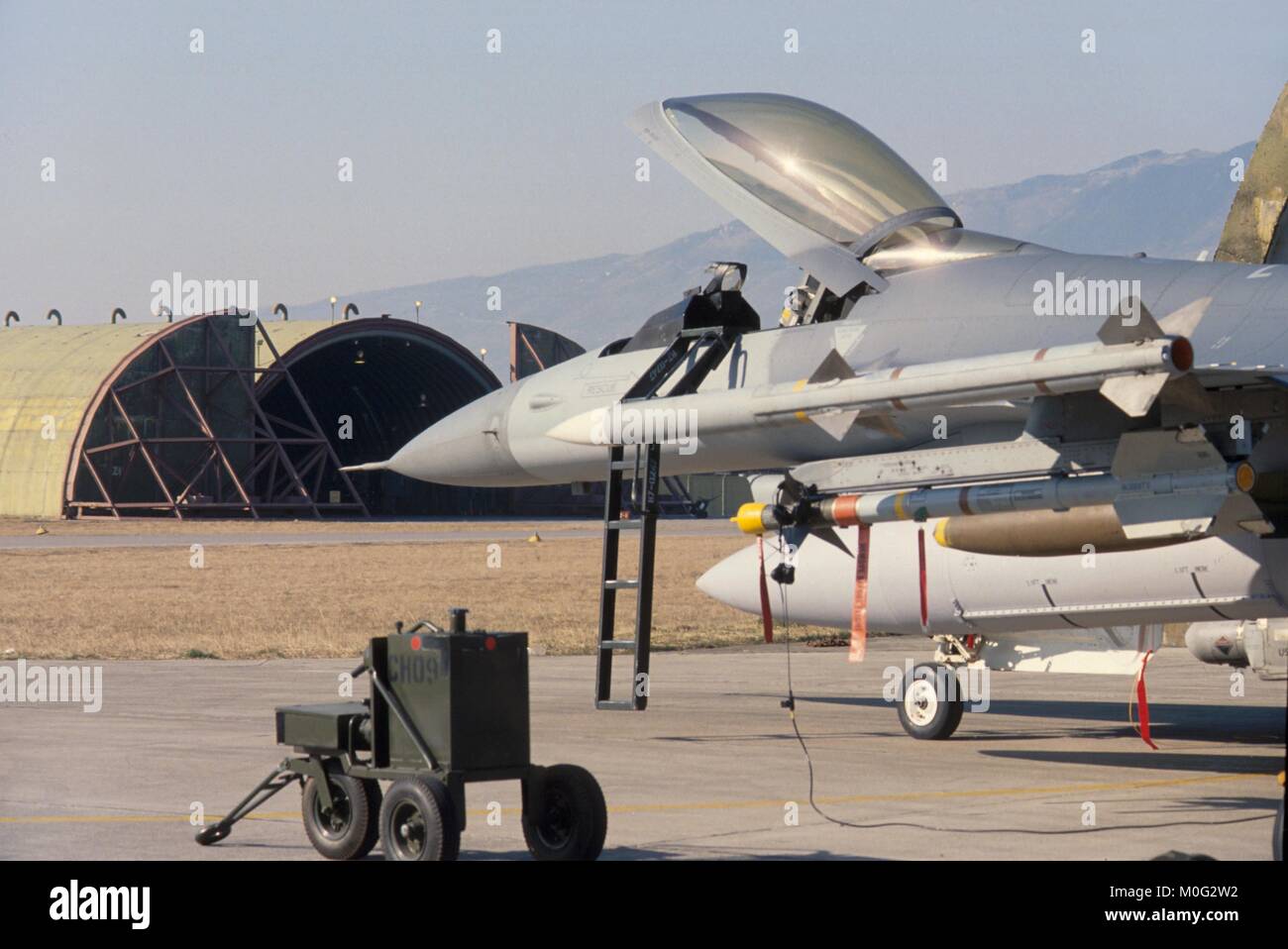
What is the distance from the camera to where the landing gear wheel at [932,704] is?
16578 mm

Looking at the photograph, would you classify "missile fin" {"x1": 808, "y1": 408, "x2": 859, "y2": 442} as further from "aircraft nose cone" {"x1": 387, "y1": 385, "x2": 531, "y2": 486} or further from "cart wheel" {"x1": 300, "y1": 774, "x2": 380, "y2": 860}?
"aircraft nose cone" {"x1": 387, "y1": 385, "x2": 531, "y2": 486}

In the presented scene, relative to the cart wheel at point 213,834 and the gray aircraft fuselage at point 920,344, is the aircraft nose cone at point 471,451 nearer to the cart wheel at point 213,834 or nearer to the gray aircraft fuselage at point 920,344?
the gray aircraft fuselage at point 920,344

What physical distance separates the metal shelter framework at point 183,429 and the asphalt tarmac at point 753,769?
40.9 metres

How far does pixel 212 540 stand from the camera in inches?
2093

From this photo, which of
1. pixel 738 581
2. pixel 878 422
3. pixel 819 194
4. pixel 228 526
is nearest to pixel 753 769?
pixel 738 581

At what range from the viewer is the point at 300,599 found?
34031 millimetres

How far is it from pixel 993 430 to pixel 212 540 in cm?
4329

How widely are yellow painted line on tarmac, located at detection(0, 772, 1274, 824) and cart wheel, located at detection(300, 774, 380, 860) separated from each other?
143 cm

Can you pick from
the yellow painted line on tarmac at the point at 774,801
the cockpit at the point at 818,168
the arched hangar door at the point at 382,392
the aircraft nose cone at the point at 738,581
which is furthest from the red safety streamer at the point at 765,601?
the arched hangar door at the point at 382,392

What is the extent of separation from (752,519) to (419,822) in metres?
5.43

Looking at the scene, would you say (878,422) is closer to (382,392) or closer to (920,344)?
(920,344)

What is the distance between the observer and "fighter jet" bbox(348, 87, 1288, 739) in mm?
11273

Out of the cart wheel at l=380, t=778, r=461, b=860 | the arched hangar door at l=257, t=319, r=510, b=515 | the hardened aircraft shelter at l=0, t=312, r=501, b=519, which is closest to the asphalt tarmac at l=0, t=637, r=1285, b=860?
the cart wheel at l=380, t=778, r=461, b=860
